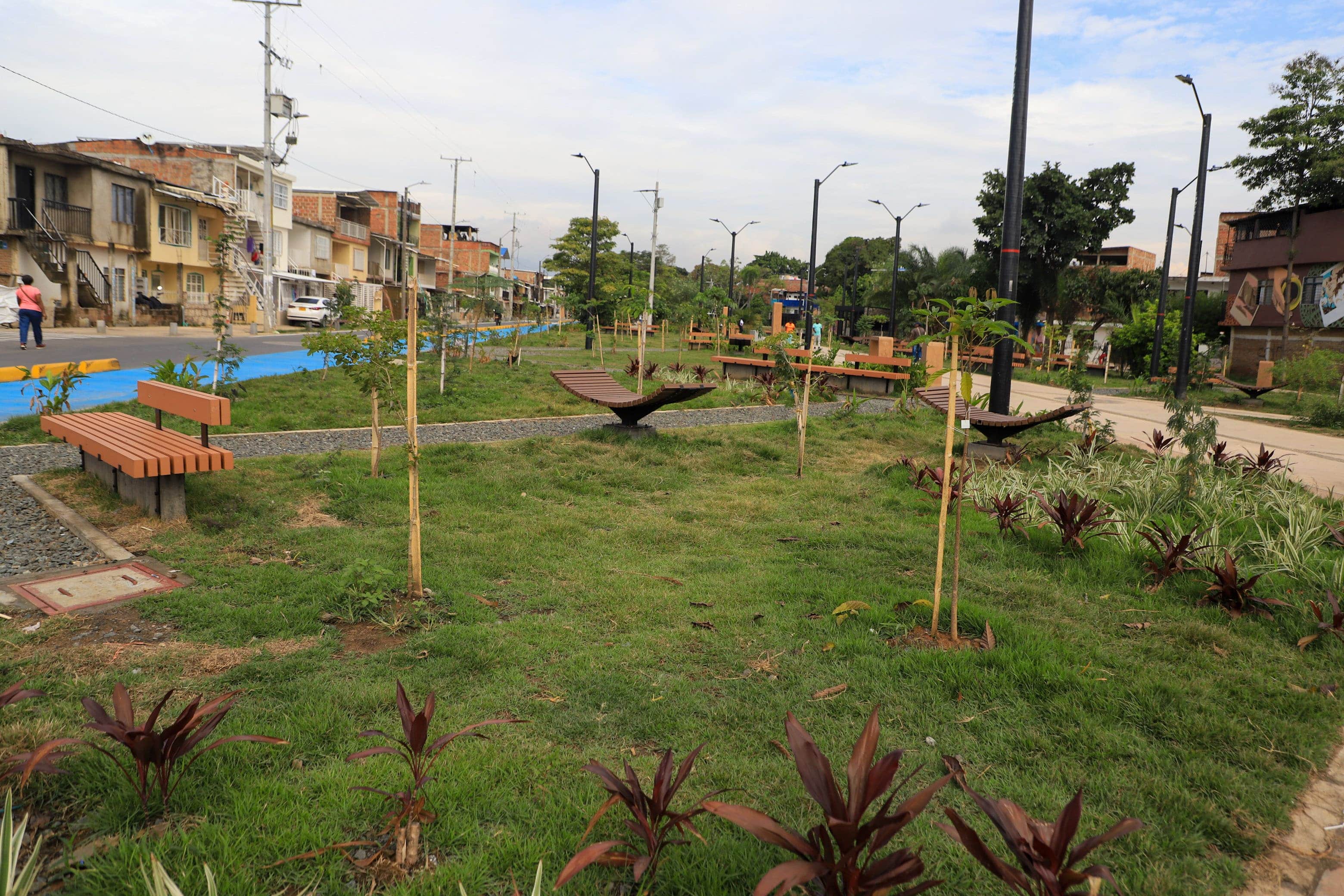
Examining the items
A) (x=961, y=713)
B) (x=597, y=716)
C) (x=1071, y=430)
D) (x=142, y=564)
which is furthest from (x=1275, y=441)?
(x=142, y=564)

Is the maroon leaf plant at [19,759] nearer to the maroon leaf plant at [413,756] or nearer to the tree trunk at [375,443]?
the maroon leaf plant at [413,756]

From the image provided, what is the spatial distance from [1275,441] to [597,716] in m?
12.6

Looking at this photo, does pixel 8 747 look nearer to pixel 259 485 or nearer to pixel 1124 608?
pixel 259 485

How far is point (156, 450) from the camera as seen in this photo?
216 inches

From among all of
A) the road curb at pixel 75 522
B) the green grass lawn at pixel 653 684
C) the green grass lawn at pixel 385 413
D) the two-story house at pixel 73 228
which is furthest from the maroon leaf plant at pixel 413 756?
the two-story house at pixel 73 228

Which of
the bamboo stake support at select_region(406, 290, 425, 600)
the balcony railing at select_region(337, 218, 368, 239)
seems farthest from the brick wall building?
the balcony railing at select_region(337, 218, 368, 239)

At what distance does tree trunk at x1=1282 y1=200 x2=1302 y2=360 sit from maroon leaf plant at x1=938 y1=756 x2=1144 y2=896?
25391 mm

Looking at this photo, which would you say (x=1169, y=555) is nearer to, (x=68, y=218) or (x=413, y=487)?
(x=413, y=487)

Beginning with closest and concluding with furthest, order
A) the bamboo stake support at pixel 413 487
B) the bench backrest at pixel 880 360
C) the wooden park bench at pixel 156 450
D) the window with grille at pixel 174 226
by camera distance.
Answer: the bamboo stake support at pixel 413 487, the wooden park bench at pixel 156 450, the bench backrest at pixel 880 360, the window with grille at pixel 174 226

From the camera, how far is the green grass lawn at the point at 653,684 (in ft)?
8.17

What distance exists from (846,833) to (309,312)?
36.8 m

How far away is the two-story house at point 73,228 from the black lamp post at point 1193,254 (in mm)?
30537

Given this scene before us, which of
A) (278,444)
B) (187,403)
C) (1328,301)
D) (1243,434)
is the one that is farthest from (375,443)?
(1328,301)

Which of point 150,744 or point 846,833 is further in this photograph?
point 150,744
